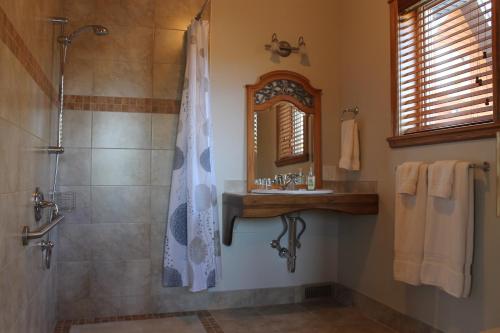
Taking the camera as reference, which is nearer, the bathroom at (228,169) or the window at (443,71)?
the window at (443,71)

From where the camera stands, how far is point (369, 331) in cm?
284

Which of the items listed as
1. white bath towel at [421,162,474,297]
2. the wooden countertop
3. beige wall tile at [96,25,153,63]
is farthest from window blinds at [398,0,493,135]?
beige wall tile at [96,25,153,63]

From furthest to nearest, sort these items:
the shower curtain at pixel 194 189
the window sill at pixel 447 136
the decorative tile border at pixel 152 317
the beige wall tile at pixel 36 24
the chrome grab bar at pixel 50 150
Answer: the shower curtain at pixel 194 189, the decorative tile border at pixel 152 317, the chrome grab bar at pixel 50 150, the window sill at pixel 447 136, the beige wall tile at pixel 36 24

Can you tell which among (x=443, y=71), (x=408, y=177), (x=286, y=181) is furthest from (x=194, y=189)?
(x=443, y=71)

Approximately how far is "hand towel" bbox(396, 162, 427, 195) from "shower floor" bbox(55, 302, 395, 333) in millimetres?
984

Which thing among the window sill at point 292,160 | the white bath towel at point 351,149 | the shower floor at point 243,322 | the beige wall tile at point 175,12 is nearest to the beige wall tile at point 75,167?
the shower floor at point 243,322

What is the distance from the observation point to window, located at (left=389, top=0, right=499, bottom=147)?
7.45 feet

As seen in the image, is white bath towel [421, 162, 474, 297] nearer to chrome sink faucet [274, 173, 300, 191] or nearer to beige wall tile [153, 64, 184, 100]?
chrome sink faucet [274, 173, 300, 191]

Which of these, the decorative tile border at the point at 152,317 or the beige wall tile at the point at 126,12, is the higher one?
the beige wall tile at the point at 126,12

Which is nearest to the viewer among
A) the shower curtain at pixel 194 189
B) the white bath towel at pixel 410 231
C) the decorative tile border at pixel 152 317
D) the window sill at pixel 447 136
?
the window sill at pixel 447 136

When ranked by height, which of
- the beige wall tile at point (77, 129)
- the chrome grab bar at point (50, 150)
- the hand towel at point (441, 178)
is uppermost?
the beige wall tile at point (77, 129)

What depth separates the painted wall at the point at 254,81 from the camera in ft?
10.9

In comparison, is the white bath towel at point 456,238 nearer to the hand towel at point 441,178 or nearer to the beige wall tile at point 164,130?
the hand towel at point 441,178

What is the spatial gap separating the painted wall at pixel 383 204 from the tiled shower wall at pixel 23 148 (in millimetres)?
2159
